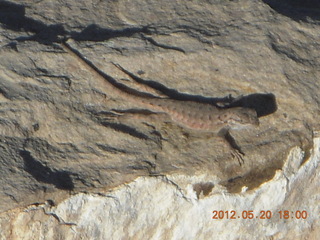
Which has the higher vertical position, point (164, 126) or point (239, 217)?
point (164, 126)

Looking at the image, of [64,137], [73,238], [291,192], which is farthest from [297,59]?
[73,238]

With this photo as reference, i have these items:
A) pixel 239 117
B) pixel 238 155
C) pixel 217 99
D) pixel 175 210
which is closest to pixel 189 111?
pixel 217 99

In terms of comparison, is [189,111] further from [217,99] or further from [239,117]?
[239,117]

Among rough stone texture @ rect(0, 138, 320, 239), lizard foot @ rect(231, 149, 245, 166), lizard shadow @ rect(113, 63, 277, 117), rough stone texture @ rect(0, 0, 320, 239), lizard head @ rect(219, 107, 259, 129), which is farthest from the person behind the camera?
lizard shadow @ rect(113, 63, 277, 117)

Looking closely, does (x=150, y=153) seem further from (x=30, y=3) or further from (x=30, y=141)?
(x=30, y=3)

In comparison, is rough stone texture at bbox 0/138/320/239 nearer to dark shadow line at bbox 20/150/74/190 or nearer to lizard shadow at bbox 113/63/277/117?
dark shadow line at bbox 20/150/74/190

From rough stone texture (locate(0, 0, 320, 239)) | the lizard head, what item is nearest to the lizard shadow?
→ rough stone texture (locate(0, 0, 320, 239))

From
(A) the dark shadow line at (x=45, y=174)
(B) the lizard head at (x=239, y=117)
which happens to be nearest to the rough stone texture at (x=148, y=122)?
(A) the dark shadow line at (x=45, y=174)
